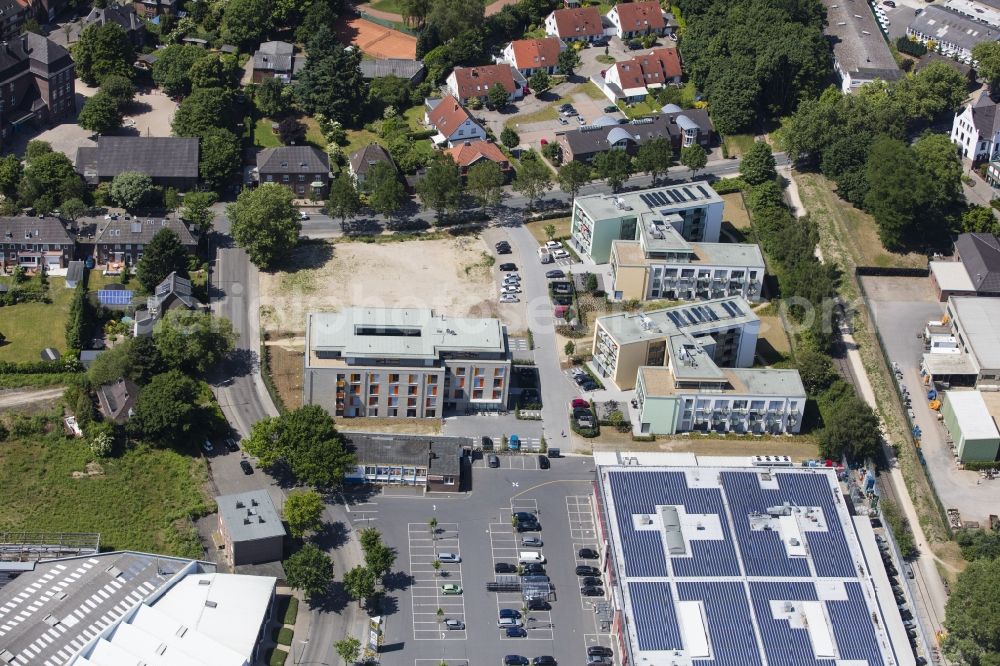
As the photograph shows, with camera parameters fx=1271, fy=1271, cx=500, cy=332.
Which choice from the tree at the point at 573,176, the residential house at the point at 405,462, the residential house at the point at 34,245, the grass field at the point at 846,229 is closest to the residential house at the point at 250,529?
the residential house at the point at 405,462

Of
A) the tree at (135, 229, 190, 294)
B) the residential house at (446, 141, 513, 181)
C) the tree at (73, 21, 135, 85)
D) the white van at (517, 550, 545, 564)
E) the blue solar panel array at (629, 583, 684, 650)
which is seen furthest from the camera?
the tree at (73, 21, 135, 85)

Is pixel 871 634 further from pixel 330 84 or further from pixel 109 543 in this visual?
pixel 330 84

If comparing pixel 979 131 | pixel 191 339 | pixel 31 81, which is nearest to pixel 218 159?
pixel 31 81

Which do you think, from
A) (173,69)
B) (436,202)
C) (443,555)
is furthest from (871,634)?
(173,69)

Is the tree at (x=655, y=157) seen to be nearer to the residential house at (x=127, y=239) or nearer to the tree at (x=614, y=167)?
the tree at (x=614, y=167)

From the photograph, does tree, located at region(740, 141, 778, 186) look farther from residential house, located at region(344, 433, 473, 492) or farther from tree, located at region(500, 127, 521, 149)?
residential house, located at region(344, 433, 473, 492)

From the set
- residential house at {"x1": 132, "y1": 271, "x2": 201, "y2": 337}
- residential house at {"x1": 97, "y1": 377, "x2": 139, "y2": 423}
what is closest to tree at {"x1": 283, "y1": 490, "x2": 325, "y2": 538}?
residential house at {"x1": 97, "y1": 377, "x2": 139, "y2": 423}

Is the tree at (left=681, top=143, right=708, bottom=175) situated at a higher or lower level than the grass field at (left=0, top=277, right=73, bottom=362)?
higher
